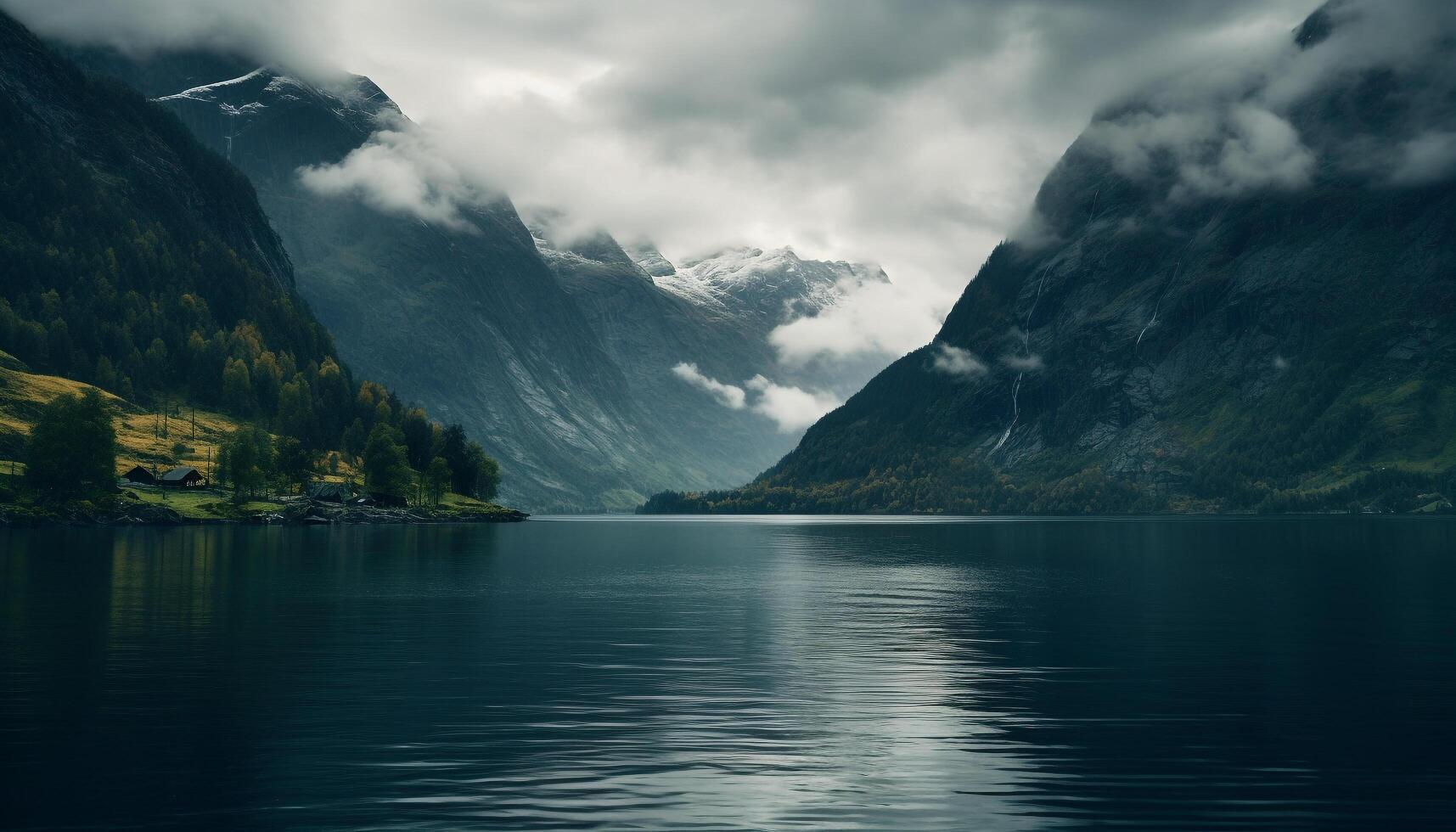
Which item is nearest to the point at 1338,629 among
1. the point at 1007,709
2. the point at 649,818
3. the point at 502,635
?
the point at 1007,709

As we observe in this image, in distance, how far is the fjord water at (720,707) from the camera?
Result: 3006cm

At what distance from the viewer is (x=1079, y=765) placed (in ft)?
112

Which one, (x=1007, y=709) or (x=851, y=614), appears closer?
(x=1007, y=709)

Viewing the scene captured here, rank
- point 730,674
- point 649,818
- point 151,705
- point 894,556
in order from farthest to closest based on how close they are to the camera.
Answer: point 894,556 → point 730,674 → point 151,705 → point 649,818

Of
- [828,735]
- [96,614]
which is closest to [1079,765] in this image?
[828,735]

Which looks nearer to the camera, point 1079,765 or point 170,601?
point 1079,765

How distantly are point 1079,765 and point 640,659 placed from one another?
27313 mm

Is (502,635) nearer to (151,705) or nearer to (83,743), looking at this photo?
(151,705)

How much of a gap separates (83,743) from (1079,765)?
30.3 metres

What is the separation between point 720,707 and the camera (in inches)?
1737

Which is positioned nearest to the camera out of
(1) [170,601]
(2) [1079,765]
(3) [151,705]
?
(2) [1079,765]

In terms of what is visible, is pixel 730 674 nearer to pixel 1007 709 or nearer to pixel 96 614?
pixel 1007 709

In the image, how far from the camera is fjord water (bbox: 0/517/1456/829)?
3006 centimetres

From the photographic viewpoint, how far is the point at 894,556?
512 ft
